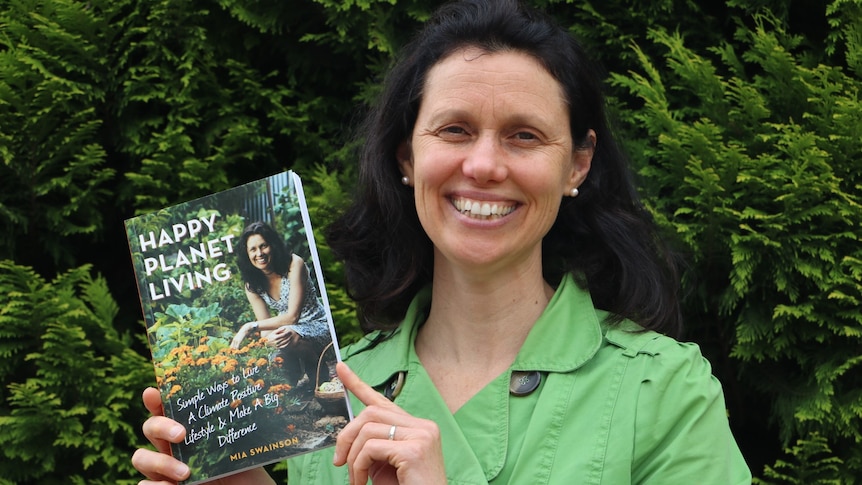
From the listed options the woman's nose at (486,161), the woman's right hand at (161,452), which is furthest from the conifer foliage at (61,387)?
the woman's nose at (486,161)

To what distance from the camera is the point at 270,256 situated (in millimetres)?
1833

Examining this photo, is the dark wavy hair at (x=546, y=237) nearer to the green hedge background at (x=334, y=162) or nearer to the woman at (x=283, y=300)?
the green hedge background at (x=334, y=162)

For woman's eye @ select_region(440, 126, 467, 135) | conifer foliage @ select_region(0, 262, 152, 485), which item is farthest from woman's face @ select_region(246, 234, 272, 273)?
conifer foliage @ select_region(0, 262, 152, 485)

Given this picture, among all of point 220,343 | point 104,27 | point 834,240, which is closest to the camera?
point 220,343

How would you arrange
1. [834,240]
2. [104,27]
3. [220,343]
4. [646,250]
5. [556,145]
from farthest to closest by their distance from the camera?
[104,27], [834,240], [646,250], [556,145], [220,343]

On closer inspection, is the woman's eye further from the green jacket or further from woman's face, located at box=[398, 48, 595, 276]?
the green jacket

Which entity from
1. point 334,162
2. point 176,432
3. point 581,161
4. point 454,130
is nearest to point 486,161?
point 454,130

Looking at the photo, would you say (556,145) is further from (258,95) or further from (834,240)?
(258,95)

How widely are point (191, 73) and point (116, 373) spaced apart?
110 centimetres

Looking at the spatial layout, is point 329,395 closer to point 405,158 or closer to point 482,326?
point 482,326

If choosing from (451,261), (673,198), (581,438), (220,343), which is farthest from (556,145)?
(673,198)

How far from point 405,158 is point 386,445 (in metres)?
0.82

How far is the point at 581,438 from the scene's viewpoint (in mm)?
1866

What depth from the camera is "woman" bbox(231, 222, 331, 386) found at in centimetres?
182
